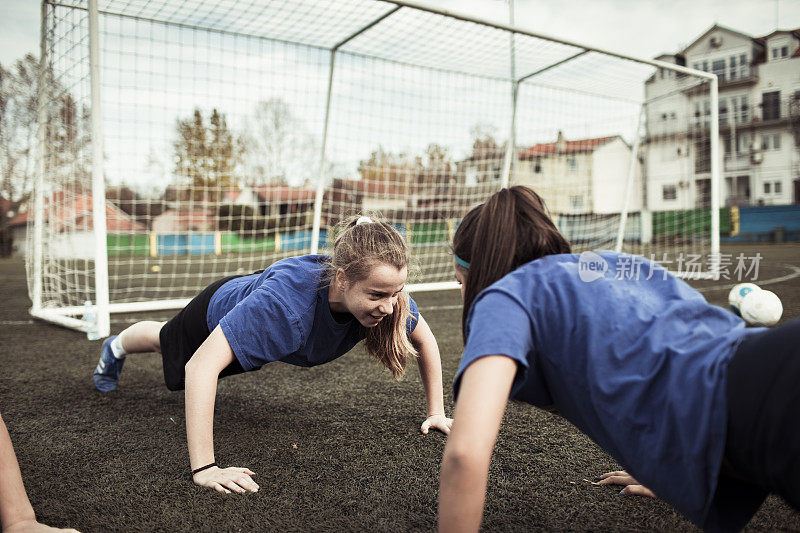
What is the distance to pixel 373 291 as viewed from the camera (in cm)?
199

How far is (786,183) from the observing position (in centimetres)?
3042

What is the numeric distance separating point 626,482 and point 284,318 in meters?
1.29

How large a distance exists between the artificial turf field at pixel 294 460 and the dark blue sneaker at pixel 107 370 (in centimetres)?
6

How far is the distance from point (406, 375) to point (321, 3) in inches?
155

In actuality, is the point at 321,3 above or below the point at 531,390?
above

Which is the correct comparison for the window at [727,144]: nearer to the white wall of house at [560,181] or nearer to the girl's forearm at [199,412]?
the white wall of house at [560,181]

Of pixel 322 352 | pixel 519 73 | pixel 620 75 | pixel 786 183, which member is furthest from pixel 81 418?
pixel 786 183

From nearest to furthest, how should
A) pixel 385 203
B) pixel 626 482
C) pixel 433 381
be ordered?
pixel 626 482 < pixel 433 381 < pixel 385 203

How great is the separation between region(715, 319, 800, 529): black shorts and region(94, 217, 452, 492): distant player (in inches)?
46.2

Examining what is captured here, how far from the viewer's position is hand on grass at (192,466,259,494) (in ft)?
6.06

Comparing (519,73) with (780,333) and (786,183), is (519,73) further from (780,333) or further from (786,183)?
(786,183)

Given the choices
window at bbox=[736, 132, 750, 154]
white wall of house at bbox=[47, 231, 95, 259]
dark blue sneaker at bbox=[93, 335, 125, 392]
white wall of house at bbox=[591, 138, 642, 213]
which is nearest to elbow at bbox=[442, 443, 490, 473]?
dark blue sneaker at bbox=[93, 335, 125, 392]

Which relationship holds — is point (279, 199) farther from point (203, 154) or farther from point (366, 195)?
point (366, 195)

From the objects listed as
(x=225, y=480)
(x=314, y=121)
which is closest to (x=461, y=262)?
(x=225, y=480)
